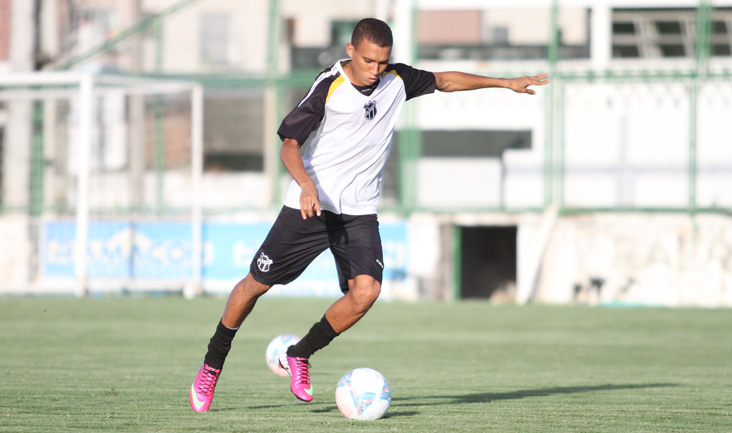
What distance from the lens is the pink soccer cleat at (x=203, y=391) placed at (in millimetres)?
5992

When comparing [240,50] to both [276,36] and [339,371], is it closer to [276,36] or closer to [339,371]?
[276,36]

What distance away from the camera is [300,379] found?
20.5 feet

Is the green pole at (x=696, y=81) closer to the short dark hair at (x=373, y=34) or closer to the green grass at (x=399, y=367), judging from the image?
the green grass at (x=399, y=367)

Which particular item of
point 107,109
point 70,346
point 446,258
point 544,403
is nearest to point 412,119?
point 446,258

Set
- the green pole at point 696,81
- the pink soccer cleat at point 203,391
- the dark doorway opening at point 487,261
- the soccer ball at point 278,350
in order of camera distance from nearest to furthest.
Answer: the pink soccer cleat at point 203,391 → the soccer ball at point 278,350 → the green pole at point 696,81 → the dark doorway opening at point 487,261

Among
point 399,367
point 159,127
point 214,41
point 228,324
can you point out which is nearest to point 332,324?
point 228,324

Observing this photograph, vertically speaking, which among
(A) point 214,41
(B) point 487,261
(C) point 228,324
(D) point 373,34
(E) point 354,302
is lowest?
(B) point 487,261

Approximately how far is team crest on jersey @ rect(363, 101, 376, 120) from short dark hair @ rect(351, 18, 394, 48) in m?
0.36

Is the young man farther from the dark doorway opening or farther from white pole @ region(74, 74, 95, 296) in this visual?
the dark doorway opening

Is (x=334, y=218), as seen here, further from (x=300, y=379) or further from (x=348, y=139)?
(x=300, y=379)

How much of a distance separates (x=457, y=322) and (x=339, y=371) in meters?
4.93

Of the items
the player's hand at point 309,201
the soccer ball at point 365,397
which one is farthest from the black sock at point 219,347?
the player's hand at point 309,201

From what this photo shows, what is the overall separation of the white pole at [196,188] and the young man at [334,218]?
35.1ft

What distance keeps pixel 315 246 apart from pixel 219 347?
2.48ft
